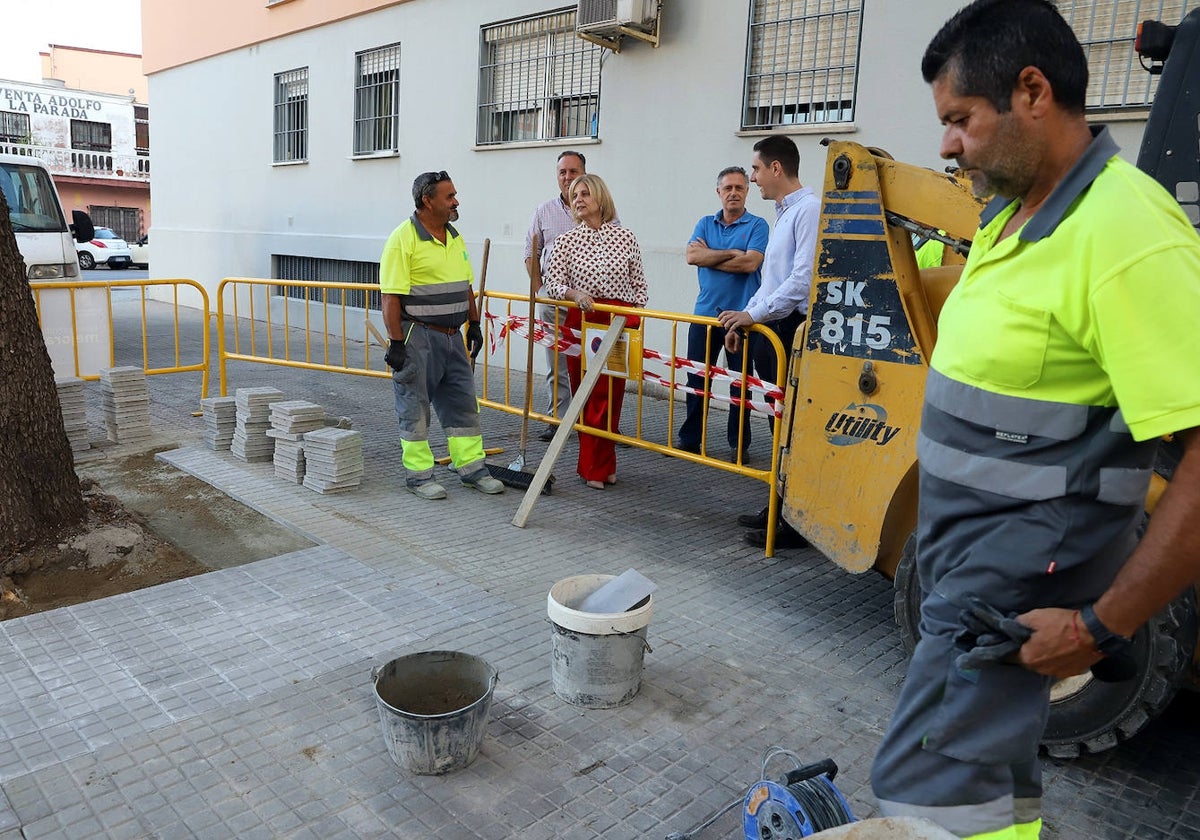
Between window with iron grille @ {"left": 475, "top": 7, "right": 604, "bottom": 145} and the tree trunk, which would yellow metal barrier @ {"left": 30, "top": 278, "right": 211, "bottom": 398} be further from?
window with iron grille @ {"left": 475, "top": 7, "right": 604, "bottom": 145}

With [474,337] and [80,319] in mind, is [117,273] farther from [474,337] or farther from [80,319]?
[474,337]

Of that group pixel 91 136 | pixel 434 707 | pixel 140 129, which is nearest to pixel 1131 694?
pixel 434 707

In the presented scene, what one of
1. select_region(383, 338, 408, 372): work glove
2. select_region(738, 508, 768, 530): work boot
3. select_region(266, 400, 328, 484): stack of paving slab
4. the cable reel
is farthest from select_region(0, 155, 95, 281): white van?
the cable reel

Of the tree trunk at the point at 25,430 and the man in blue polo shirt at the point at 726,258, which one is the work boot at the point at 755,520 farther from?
the tree trunk at the point at 25,430

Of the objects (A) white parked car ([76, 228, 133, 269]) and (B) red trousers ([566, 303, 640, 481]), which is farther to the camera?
(A) white parked car ([76, 228, 133, 269])

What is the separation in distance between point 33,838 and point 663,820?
1879mm

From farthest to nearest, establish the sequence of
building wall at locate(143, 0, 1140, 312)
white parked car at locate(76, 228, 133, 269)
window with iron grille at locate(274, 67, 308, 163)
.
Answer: white parked car at locate(76, 228, 133, 269) → window with iron grille at locate(274, 67, 308, 163) → building wall at locate(143, 0, 1140, 312)

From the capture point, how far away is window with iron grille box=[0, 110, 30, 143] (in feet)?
122

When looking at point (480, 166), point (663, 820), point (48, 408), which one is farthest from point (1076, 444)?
point (480, 166)

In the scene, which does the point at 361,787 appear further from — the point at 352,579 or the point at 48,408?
the point at 48,408

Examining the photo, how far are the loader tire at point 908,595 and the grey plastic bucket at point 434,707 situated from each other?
5.24 ft

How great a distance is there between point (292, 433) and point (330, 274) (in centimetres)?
901

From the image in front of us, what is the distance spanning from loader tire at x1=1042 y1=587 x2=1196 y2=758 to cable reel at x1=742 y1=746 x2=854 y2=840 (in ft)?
2.88

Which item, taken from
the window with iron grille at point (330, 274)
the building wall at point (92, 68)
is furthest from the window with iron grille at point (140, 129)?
the window with iron grille at point (330, 274)
